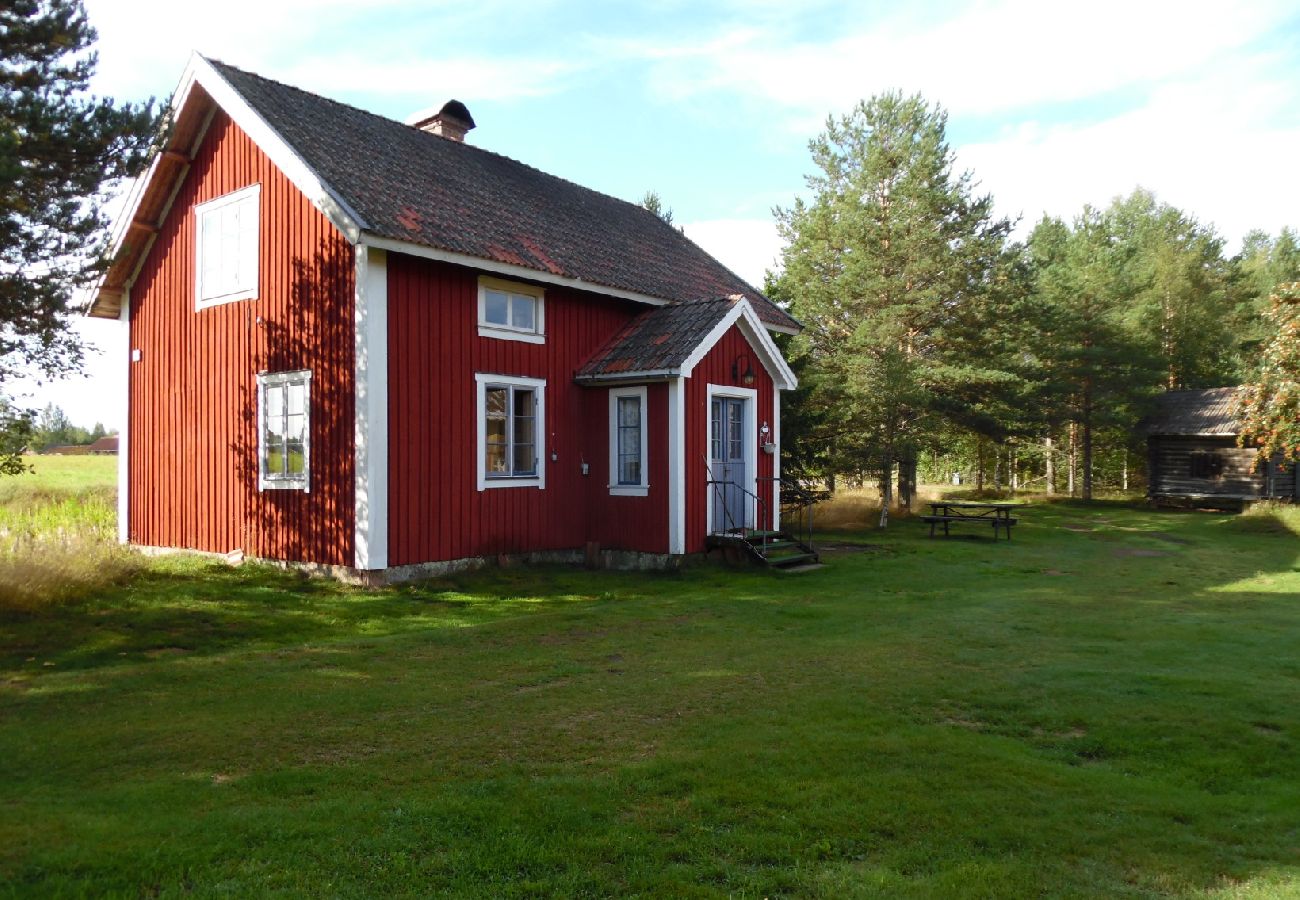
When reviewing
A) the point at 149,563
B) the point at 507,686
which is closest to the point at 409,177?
the point at 149,563

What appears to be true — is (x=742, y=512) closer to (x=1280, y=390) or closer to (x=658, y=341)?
(x=658, y=341)

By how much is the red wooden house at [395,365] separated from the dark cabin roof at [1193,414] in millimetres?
23060

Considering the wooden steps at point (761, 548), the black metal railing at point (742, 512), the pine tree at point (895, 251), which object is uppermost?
the pine tree at point (895, 251)

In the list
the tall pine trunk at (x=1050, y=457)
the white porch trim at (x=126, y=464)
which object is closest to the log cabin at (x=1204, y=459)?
the tall pine trunk at (x=1050, y=457)

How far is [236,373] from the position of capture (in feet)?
45.8

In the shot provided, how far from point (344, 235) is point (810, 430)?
44.5ft

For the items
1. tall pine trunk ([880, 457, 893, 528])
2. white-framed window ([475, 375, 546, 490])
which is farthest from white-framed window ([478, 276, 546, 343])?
tall pine trunk ([880, 457, 893, 528])

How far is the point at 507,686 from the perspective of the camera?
283 inches

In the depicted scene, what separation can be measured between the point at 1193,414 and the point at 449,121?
28857 mm

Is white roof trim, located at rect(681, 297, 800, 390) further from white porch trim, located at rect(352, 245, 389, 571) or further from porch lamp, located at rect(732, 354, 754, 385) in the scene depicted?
white porch trim, located at rect(352, 245, 389, 571)

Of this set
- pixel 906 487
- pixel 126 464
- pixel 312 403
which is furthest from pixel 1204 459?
pixel 126 464

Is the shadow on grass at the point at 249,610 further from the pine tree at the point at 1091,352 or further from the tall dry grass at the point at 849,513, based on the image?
the pine tree at the point at 1091,352

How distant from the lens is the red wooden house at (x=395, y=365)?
12328mm

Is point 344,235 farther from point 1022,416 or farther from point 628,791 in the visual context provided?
point 1022,416
